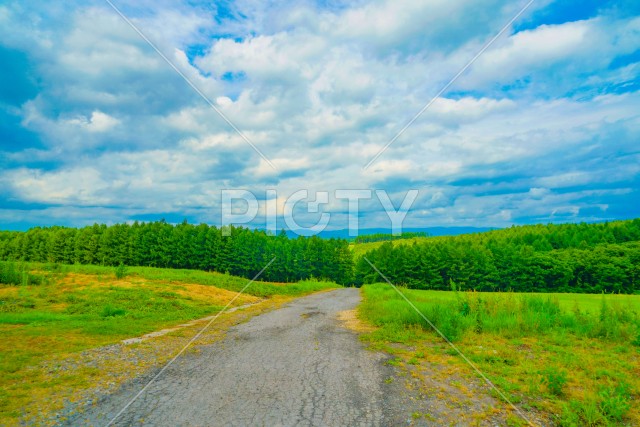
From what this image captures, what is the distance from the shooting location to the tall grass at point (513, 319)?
10945 millimetres

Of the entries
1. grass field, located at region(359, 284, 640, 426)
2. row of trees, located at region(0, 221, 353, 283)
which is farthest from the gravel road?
row of trees, located at region(0, 221, 353, 283)

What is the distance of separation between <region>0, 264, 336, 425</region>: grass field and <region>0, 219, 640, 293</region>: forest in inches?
1172

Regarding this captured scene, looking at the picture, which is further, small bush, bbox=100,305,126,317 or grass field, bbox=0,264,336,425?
small bush, bbox=100,305,126,317

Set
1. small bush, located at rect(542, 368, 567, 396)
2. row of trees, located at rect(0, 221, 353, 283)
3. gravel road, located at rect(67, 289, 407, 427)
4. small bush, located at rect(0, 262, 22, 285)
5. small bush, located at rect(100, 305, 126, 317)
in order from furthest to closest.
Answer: row of trees, located at rect(0, 221, 353, 283) → small bush, located at rect(0, 262, 22, 285) → small bush, located at rect(100, 305, 126, 317) → small bush, located at rect(542, 368, 567, 396) → gravel road, located at rect(67, 289, 407, 427)

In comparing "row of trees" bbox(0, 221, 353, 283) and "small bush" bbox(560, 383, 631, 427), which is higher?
"row of trees" bbox(0, 221, 353, 283)

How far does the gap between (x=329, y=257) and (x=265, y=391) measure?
66718mm

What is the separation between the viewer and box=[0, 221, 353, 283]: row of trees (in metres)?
62.9

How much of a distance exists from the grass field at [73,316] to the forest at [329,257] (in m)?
29.8

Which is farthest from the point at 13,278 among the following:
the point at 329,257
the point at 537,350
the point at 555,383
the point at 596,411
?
the point at 329,257

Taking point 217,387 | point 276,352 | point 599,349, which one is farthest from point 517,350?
point 217,387

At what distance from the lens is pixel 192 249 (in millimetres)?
62500

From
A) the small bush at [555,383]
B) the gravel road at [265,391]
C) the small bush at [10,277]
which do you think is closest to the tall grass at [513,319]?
the gravel road at [265,391]

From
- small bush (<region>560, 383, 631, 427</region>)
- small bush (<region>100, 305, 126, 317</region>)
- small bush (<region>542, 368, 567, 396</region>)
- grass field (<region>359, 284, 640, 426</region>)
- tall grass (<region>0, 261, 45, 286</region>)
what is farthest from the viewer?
tall grass (<region>0, 261, 45, 286</region>)

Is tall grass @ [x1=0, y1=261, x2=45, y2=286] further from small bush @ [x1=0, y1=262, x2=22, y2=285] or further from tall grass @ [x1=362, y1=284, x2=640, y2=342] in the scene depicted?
tall grass @ [x1=362, y1=284, x2=640, y2=342]
